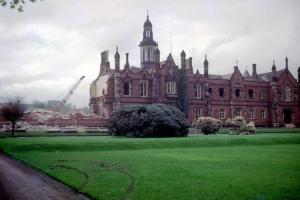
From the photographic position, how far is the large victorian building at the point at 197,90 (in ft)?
206

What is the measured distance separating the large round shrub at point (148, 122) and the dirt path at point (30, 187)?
24398mm

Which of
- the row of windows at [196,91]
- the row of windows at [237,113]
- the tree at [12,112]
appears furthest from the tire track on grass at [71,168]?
the row of windows at [237,113]

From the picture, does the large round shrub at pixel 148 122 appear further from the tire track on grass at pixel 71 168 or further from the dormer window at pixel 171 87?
the tire track on grass at pixel 71 168

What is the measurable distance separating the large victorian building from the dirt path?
4350 centimetres

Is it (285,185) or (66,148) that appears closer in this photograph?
(285,185)

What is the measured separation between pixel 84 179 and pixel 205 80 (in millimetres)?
56728

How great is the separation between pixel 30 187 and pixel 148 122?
95.8 ft

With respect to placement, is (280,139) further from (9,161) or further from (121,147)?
(9,161)

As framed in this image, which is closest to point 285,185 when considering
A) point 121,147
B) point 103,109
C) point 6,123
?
point 121,147

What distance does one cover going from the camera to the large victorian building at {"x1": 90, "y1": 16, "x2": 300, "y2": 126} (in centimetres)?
6269

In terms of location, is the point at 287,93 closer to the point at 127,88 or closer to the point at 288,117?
the point at 288,117

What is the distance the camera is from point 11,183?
14.8 m

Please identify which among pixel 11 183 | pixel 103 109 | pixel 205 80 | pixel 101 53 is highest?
pixel 101 53

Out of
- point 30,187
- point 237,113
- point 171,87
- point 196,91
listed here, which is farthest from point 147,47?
point 30,187
